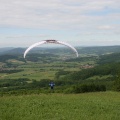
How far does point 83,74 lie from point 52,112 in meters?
110

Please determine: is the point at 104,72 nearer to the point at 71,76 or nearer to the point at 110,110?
the point at 71,76

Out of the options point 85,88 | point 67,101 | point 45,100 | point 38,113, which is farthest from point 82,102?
point 85,88

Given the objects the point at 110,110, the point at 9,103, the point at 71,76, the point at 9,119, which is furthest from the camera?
the point at 71,76

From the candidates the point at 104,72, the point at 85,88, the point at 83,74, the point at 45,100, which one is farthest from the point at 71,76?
the point at 45,100

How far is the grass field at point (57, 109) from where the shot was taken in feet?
57.1

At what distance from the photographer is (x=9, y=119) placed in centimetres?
1686

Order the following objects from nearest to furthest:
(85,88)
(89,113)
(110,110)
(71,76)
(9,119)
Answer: (9,119)
(89,113)
(110,110)
(85,88)
(71,76)

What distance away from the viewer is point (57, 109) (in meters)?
19.8

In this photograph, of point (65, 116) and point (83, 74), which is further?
point (83, 74)

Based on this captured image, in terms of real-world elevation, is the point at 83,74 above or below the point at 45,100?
below

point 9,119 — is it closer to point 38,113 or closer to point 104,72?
point 38,113

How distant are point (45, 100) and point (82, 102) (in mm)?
2974

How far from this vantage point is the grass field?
1740cm

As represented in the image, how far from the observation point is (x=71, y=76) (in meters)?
124
